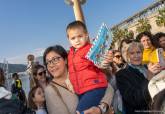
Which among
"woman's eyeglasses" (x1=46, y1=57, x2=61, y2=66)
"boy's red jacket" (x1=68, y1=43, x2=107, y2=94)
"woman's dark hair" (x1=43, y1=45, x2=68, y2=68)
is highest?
"woman's dark hair" (x1=43, y1=45, x2=68, y2=68)

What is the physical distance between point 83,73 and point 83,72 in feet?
0.03

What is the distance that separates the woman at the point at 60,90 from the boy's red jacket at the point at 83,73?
6cm

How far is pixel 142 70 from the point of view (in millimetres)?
3703

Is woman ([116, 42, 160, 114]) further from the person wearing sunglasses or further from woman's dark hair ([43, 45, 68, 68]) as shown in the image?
the person wearing sunglasses

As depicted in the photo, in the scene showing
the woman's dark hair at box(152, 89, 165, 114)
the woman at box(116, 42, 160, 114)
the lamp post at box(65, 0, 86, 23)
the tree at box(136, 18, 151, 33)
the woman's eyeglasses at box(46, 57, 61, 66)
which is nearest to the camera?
the woman's dark hair at box(152, 89, 165, 114)

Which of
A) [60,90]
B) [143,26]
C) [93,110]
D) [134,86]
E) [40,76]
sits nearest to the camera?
[93,110]

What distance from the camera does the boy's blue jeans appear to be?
9.67 ft

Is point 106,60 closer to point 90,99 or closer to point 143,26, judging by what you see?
point 90,99

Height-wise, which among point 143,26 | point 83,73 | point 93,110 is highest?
point 143,26

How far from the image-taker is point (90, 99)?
2975mm

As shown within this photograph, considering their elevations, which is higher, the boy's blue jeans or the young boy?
the young boy

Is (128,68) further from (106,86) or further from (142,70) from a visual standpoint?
(106,86)

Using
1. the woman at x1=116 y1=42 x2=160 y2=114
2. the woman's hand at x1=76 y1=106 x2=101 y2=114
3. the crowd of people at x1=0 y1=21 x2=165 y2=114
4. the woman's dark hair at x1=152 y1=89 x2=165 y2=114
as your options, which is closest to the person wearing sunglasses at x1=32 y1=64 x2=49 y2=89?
the crowd of people at x1=0 y1=21 x2=165 y2=114

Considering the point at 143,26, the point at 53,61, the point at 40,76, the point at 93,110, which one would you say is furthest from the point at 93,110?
the point at 143,26
